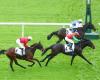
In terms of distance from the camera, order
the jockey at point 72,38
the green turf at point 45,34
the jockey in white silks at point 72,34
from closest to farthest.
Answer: the green turf at point 45,34 → the jockey at point 72,38 → the jockey in white silks at point 72,34

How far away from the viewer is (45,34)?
745 inches

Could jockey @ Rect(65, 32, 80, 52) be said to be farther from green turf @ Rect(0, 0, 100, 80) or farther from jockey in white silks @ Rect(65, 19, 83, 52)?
green turf @ Rect(0, 0, 100, 80)

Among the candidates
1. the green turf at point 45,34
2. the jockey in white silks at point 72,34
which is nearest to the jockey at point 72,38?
the jockey in white silks at point 72,34

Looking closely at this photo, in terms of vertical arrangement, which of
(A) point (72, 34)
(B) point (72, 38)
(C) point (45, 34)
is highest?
(A) point (72, 34)

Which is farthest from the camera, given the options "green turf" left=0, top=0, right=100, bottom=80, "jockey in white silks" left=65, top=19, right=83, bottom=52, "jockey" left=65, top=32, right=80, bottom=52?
"jockey in white silks" left=65, top=19, right=83, bottom=52

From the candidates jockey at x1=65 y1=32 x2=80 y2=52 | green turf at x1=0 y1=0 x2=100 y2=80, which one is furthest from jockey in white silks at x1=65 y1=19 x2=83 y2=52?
green turf at x1=0 y1=0 x2=100 y2=80

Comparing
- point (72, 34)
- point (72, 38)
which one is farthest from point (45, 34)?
point (72, 38)

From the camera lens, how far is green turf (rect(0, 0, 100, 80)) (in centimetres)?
1395

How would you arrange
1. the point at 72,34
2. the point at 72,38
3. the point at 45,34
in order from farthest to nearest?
1. the point at 45,34
2. the point at 72,34
3. the point at 72,38

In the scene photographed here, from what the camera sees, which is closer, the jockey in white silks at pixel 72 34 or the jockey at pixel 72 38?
the jockey at pixel 72 38

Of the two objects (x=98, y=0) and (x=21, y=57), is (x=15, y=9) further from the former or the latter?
(x=21, y=57)

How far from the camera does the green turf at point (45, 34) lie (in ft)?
45.8

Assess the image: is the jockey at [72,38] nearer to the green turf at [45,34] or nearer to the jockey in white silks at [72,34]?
the jockey in white silks at [72,34]

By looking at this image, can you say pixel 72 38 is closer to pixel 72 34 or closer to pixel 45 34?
pixel 72 34
